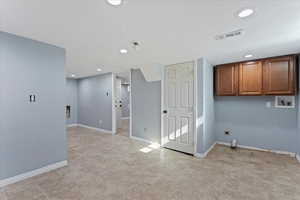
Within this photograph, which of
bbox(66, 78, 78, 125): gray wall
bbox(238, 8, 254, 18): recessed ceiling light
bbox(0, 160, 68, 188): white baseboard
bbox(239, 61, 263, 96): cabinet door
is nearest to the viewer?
bbox(238, 8, 254, 18): recessed ceiling light

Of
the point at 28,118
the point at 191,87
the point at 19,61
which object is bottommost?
the point at 28,118

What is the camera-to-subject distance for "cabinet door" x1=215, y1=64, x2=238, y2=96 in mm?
3551

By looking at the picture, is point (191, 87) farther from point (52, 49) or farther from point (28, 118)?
point (28, 118)

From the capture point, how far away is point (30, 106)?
227cm

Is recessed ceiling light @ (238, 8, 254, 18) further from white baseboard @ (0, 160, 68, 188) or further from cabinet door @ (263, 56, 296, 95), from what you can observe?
white baseboard @ (0, 160, 68, 188)

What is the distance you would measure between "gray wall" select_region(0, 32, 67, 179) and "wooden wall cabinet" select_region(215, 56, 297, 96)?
3715 millimetres

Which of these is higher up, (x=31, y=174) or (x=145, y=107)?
(x=145, y=107)

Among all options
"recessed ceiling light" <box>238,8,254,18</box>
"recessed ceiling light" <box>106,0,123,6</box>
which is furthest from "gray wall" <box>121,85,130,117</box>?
"recessed ceiling light" <box>238,8,254,18</box>

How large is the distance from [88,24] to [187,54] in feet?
6.25

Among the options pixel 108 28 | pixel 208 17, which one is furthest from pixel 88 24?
pixel 208 17

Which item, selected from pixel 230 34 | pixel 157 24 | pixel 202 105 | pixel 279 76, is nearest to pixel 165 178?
pixel 202 105

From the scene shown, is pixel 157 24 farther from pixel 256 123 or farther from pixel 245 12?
pixel 256 123

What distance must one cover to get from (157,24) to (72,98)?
19.5 feet

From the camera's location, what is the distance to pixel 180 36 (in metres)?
2.10
